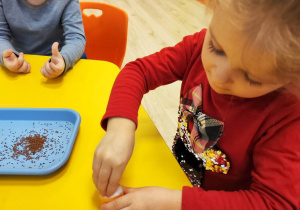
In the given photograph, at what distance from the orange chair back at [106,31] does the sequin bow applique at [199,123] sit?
550 mm

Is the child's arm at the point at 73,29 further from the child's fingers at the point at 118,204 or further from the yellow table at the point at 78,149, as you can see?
the child's fingers at the point at 118,204

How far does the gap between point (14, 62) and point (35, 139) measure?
259 millimetres

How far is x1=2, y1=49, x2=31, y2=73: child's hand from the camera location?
0.69m

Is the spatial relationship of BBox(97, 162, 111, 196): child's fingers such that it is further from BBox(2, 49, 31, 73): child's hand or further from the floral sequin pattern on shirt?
BBox(2, 49, 31, 73): child's hand

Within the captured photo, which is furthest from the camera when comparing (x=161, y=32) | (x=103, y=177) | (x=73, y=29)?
(x=161, y=32)

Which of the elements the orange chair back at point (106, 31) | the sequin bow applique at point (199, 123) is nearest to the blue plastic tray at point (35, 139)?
the sequin bow applique at point (199, 123)

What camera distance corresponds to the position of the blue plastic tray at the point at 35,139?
49 centimetres

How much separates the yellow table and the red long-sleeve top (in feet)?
0.20

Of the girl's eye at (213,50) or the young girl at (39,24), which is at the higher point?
the girl's eye at (213,50)

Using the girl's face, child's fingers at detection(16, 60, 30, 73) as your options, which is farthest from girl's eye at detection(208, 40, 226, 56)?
child's fingers at detection(16, 60, 30, 73)

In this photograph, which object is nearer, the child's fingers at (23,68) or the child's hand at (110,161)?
the child's hand at (110,161)

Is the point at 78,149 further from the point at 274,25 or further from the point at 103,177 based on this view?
the point at 274,25

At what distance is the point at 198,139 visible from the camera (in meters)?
0.59

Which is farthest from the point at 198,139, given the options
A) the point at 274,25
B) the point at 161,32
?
the point at 161,32
